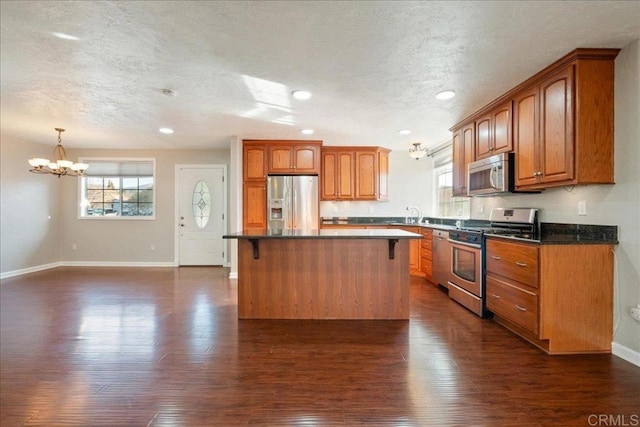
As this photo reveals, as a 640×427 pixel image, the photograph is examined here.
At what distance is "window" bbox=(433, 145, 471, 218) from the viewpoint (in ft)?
17.7

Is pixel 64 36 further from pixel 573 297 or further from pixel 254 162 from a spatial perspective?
pixel 573 297

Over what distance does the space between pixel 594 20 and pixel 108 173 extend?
7.66 meters

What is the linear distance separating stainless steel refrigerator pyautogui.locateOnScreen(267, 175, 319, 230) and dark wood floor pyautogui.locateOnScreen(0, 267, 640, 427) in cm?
209

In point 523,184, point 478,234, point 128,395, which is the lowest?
point 128,395

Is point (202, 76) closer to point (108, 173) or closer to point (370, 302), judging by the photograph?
point (370, 302)

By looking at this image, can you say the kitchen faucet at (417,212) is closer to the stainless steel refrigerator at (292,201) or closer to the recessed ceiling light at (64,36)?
the stainless steel refrigerator at (292,201)

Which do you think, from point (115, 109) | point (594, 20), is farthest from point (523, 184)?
point (115, 109)

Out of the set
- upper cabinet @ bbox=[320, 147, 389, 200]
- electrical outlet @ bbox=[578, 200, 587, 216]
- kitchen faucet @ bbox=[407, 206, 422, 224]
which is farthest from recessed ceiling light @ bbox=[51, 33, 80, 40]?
kitchen faucet @ bbox=[407, 206, 422, 224]

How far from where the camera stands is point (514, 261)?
2807 millimetres

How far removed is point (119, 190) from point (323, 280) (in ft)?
17.8

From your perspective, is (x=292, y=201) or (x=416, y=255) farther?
(x=416, y=255)

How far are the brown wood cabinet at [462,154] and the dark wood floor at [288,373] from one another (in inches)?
69.3

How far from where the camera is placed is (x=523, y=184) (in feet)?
10.3

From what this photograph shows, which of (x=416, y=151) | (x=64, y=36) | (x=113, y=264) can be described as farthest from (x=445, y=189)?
(x=113, y=264)
